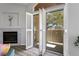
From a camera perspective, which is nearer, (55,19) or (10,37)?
(55,19)

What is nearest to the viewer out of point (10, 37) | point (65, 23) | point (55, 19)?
point (65, 23)

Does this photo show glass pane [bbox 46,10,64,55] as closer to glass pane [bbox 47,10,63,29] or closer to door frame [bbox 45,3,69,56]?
glass pane [bbox 47,10,63,29]

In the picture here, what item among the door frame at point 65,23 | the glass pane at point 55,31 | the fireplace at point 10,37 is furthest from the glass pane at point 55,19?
the fireplace at point 10,37

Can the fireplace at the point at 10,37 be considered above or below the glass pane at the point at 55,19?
below

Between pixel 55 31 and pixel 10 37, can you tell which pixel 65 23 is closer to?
pixel 55 31

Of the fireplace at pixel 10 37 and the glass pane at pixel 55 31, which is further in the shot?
the fireplace at pixel 10 37

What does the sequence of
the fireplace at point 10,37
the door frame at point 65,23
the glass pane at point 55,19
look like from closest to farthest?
the door frame at point 65,23
the glass pane at point 55,19
the fireplace at point 10,37

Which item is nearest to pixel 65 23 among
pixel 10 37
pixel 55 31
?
pixel 55 31

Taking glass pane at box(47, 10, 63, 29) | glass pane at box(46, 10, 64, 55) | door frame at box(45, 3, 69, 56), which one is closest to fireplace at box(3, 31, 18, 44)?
glass pane at box(46, 10, 64, 55)

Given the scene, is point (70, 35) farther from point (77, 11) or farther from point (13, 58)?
point (13, 58)

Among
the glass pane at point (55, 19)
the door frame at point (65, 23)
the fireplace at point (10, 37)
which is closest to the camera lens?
the door frame at point (65, 23)

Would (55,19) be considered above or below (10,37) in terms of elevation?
above

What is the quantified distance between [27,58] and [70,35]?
2827 millimetres

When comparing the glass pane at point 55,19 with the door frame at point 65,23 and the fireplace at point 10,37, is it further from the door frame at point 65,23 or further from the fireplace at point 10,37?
the fireplace at point 10,37
